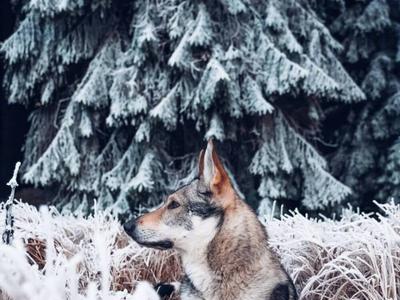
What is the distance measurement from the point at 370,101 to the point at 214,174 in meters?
6.57

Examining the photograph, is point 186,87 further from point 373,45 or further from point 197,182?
point 197,182

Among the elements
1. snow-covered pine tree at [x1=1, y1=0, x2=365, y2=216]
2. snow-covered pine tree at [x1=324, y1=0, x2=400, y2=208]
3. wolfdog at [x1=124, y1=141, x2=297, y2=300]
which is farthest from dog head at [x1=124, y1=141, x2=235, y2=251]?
snow-covered pine tree at [x1=324, y1=0, x2=400, y2=208]

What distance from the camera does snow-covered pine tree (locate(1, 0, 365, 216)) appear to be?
7391 mm

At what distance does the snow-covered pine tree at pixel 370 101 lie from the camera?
8.81m

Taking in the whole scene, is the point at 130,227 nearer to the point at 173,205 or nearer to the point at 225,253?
the point at 173,205

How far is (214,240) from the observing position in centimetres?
305

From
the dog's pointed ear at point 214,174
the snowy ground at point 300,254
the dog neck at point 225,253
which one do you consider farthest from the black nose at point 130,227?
the dog's pointed ear at point 214,174

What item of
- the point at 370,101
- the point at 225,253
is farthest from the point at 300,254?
the point at 370,101

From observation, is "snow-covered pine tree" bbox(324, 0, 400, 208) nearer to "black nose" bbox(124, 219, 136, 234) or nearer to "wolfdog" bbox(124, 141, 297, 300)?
"wolfdog" bbox(124, 141, 297, 300)

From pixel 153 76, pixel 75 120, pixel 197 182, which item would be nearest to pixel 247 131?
pixel 153 76

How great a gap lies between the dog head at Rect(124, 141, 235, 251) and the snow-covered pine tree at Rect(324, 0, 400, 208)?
599 cm

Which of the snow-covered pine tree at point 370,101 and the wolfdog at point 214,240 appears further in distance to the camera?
the snow-covered pine tree at point 370,101

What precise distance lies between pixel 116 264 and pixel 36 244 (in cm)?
54

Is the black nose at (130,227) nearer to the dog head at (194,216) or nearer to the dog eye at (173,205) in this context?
the dog head at (194,216)
